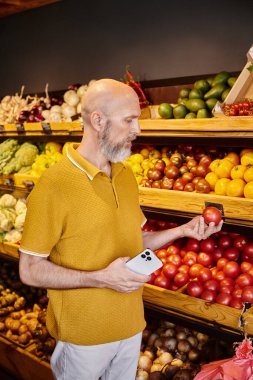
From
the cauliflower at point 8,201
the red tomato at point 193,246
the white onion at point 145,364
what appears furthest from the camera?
the cauliflower at point 8,201

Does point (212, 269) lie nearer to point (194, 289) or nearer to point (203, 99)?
point (194, 289)

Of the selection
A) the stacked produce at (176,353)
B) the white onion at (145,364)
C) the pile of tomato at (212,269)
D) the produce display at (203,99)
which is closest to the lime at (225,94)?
the produce display at (203,99)

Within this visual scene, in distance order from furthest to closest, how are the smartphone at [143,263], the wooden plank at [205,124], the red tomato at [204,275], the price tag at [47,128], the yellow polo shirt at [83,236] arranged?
the price tag at [47,128]
the red tomato at [204,275]
the wooden plank at [205,124]
the yellow polo shirt at [83,236]
the smartphone at [143,263]

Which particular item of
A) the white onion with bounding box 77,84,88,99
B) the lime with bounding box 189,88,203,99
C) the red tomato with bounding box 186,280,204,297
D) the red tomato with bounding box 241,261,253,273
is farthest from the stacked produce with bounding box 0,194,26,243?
the red tomato with bounding box 241,261,253,273

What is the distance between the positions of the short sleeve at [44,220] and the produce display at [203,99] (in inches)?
50.8

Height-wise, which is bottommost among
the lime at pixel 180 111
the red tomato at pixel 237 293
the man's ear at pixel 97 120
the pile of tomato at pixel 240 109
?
the red tomato at pixel 237 293

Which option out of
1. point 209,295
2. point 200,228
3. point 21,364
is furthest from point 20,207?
point 200,228

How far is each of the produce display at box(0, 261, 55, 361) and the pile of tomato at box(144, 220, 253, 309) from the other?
1217 millimetres

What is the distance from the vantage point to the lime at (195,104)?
Result: 2861mm

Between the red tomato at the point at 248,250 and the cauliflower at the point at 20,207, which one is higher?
the cauliflower at the point at 20,207

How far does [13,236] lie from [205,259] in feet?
6.94

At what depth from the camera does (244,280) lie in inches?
102

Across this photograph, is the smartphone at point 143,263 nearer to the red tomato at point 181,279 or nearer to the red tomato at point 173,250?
the red tomato at point 181,279

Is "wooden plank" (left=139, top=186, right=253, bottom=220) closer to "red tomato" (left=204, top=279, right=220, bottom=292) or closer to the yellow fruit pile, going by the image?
the yellow fruit pile
